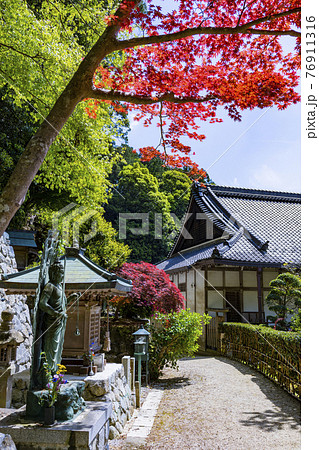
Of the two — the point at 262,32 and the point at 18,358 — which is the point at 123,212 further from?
the point at 262,32

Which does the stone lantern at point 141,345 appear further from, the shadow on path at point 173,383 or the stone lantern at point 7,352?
the stone lantern at point 7,352

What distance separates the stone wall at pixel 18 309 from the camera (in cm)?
818

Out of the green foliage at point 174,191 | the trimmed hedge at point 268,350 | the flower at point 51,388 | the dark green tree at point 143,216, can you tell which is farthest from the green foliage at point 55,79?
the green foliage at point 174,191

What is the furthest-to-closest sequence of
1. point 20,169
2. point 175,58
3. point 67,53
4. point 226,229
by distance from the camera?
point 226,229 < point 67,53 < point 175,58 < point 20,169

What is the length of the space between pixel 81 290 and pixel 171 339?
4.08 metres

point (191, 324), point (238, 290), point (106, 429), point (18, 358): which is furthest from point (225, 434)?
point (238, 290)

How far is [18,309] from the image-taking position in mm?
9016

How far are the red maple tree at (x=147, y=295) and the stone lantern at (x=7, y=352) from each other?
3.05 meters

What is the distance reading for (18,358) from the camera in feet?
26.0

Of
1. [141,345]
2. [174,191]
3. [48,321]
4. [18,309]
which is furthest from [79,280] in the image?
[174,191]

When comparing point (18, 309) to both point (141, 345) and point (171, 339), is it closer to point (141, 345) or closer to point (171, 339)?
point (141, 345)

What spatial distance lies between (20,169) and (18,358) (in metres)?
6.11

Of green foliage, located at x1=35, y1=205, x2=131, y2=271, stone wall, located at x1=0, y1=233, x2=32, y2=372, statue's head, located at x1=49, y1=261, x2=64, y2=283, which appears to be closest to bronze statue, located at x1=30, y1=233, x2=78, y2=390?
statue's head, located at x1=49, y1=261, x2=64, y2=283

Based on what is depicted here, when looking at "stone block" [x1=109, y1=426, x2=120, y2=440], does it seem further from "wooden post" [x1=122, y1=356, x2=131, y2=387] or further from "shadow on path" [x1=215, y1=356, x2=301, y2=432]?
"shadow on path" [x1=215, y1=356, x2=301, y2=432]
